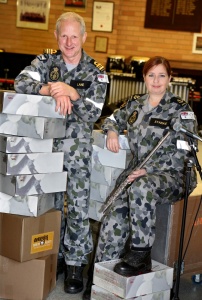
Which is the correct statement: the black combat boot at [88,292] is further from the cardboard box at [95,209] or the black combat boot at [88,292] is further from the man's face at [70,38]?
the man's face at [70,38]

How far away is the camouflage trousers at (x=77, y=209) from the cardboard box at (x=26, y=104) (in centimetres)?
35

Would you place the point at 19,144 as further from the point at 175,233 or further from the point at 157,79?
the point at 175,233

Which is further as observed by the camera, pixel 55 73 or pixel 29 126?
pixel 55 73

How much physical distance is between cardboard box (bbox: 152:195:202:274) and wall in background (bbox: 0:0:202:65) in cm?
778

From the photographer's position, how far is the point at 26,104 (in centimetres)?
344

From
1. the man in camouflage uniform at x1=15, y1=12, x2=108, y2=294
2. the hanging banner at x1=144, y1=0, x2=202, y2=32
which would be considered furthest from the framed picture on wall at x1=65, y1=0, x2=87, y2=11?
the man in camouflage uniform at x1=15, y1=12, x2=108, y2=294

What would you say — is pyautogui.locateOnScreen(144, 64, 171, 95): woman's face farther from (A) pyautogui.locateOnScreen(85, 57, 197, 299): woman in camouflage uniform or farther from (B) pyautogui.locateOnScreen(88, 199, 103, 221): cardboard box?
(B) pyautogui.locateOnScreen(88, 199, 103, 221): cardboard box

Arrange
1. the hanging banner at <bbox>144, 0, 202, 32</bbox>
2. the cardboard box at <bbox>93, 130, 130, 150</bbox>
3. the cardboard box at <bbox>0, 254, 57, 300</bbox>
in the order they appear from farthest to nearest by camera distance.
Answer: the hanging banner at <bbox>144, 0, 202, 32</bbox> < the cardboard box at <bbox>93, 130, 130, 150</bbox> < the cardboard box at <bbox>0, 254, 57, 300</bbox>

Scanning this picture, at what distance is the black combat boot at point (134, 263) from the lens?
3389mm

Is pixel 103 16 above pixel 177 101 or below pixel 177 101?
above

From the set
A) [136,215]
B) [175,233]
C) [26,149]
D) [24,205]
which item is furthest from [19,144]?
[175,233]

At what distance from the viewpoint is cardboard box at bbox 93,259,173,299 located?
333cm

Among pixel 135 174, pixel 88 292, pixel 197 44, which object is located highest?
pixel 197 44

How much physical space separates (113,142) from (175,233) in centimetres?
64
